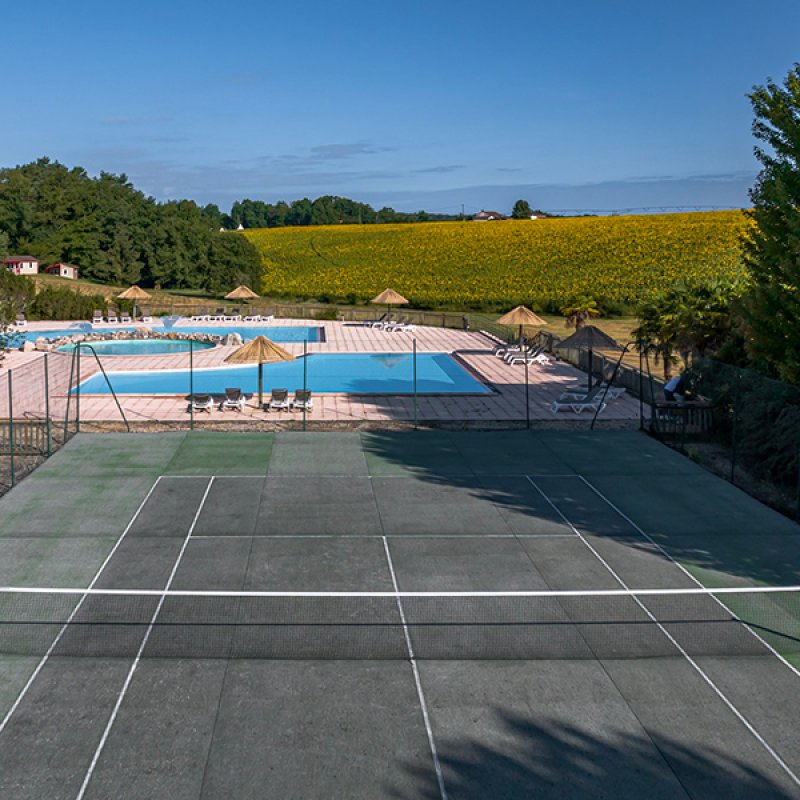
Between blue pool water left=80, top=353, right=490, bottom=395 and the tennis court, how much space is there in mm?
12285

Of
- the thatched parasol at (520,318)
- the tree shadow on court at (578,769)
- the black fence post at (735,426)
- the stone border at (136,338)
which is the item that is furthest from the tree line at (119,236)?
the tree shadow on court at (578,769)

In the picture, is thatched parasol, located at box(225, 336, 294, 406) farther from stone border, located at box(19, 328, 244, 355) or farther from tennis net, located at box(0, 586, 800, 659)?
stone border, located at box(19, 328, 244, 355)

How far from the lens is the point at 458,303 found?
196 ft

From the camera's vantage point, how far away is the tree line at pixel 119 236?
6956 centimetres

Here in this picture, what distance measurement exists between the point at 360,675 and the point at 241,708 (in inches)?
53.8

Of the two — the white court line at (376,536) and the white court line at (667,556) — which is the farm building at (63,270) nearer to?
the white court line at (376,536)

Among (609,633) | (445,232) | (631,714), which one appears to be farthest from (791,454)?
(445,232)

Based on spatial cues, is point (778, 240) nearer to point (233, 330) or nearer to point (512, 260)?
point (233, 330)

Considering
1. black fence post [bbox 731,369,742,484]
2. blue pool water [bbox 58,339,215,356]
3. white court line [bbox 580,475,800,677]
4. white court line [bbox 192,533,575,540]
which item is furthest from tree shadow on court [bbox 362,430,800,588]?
blue pool water [bbox 58,339,215,356]

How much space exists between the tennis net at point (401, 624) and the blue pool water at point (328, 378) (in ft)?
54.4

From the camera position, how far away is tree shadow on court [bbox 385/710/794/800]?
756 centimetres

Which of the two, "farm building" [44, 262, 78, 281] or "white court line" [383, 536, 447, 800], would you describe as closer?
"white court line" [383, 536, 447, 800]

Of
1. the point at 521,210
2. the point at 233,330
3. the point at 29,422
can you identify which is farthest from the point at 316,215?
the point at 29,422

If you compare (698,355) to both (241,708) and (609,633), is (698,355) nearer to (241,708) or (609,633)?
(609,633)
